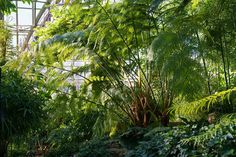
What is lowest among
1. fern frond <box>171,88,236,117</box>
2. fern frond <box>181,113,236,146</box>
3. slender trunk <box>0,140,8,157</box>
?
slender trunk <box>0,140,8,157</box>

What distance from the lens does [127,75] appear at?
4297 millimetres

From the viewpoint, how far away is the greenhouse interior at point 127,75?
3.33m

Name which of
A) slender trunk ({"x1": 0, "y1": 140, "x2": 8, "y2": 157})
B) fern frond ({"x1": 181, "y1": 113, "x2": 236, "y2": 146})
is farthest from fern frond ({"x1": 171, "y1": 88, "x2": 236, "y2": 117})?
slender trunk ({"x1": 0, "y1": 140, "x2": 8, "y2": 157})

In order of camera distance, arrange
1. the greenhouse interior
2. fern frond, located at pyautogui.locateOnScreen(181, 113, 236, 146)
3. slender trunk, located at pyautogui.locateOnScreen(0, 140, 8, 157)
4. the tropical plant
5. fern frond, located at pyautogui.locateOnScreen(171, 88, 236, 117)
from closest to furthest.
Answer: fern frond, located at pyautogui.locateOnScreen(181, 113, 236, 146)
fern frond, located at pyautogui.locateOnScreen(171, 88, 236, 117)
the greenhouse interior
the tropical plant
slender trunk, located at pyautogui.locateOnScreen(0, 140, 8, 157)

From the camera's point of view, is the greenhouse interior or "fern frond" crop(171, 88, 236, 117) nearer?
"fern frond" crop(171, 88, 236, 117)

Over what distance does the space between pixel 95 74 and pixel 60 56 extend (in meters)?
0.69

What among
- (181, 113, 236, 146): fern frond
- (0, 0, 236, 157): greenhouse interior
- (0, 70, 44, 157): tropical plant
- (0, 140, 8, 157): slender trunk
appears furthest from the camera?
(0, 140, 8, 157): slender trunk

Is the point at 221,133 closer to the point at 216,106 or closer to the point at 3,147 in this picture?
the point at 216,106

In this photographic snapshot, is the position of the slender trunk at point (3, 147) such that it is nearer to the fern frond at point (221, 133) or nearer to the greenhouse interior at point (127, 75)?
Result: the greenhouse interior at point (127, 75)

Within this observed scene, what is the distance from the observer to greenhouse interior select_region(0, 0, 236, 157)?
333 centimetres

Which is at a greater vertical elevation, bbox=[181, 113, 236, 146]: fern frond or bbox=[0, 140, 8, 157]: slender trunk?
bbox=[181, 113, 236, 146]: fern frond

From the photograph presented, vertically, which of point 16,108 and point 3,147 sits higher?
point 16,108

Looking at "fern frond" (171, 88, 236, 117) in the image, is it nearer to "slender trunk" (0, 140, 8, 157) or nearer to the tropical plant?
the tropical plant

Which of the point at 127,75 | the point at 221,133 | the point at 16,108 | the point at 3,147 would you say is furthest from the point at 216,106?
the point at 3,147
